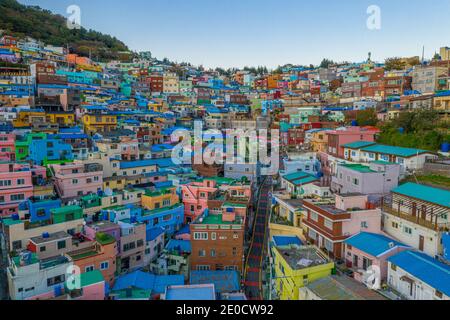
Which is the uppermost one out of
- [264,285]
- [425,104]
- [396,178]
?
[425,104]

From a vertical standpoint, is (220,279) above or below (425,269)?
below

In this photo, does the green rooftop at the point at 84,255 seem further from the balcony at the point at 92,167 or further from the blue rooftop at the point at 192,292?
the balcony at the point at 92,167

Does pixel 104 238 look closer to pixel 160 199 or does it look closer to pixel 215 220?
pixel 215 220

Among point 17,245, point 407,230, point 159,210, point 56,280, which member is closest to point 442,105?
point 407,230

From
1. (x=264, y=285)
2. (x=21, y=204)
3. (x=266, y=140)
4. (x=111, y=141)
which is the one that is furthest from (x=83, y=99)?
(x=264, y=285)

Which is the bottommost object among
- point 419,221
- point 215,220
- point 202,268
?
point 202,268
